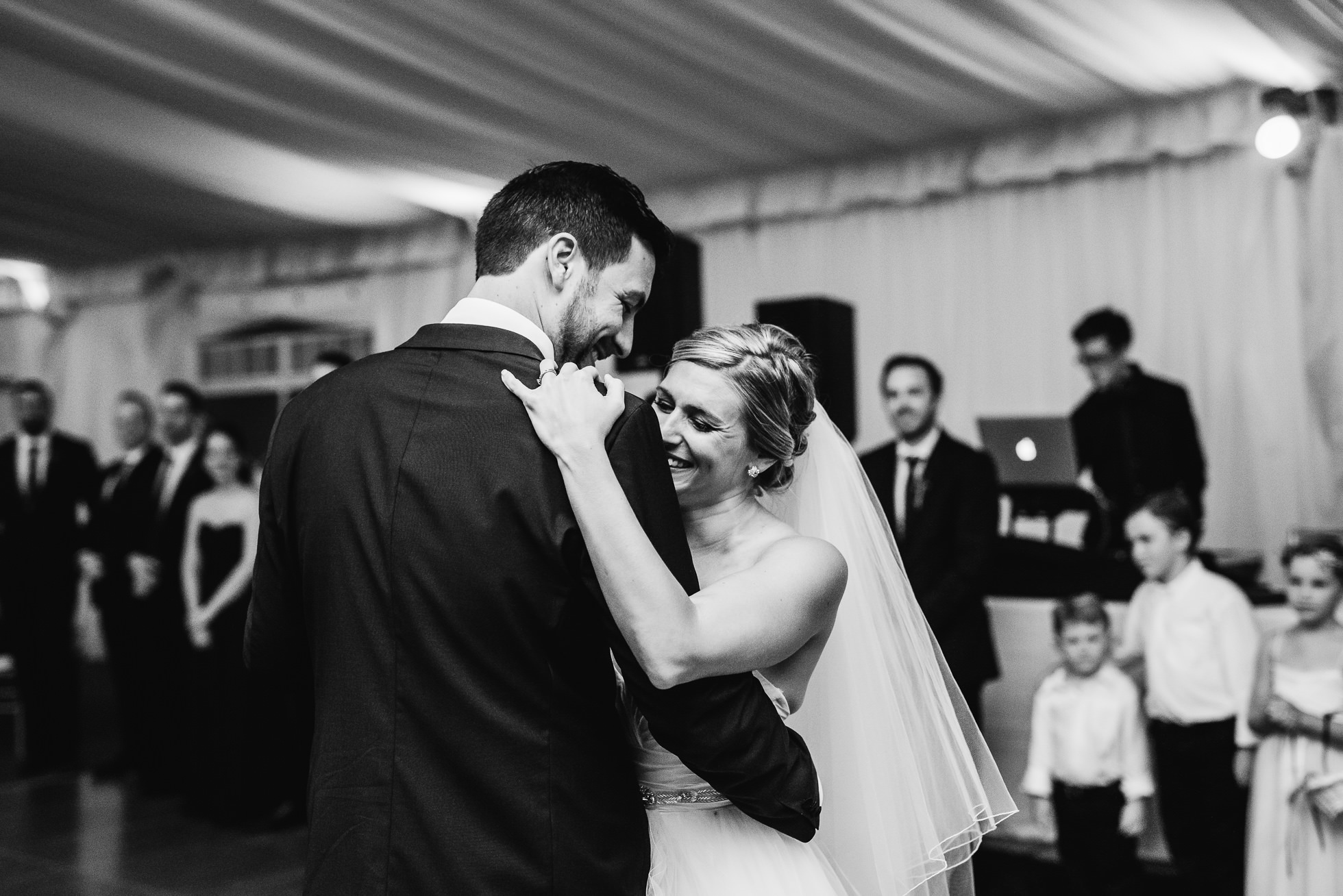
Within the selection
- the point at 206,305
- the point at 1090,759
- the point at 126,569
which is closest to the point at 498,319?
the point at 1090,759

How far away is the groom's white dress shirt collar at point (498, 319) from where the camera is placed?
1440mm

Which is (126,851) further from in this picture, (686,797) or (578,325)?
(578,325)

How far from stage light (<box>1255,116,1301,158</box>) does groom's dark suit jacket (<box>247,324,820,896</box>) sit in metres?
4.67

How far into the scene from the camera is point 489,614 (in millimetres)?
1335

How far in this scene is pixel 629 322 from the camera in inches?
60.9

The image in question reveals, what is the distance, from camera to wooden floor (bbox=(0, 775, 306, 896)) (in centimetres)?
423

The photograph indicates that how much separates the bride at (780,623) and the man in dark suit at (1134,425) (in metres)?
3.06

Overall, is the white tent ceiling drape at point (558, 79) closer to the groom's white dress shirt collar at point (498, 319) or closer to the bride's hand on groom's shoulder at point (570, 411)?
the groom's white dress shirt collar at point (498, 319)

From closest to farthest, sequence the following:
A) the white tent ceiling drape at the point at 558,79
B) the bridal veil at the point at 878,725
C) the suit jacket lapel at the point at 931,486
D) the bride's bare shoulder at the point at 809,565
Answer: the bride's bare shoulder at the point at 809,565, the bridal veil at the point at 878,725, the suit jacket lapel at the point at 931,486, the white tent ceiling drape at the point at 558,79

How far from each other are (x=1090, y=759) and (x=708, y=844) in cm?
227

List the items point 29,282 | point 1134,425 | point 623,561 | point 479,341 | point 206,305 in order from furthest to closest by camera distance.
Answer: point 29,282, point 206,305, point 1134,425, point 479,341, point 623,561

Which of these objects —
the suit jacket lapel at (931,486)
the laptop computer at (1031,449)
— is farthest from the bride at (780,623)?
the laptop computer at (1031,449)

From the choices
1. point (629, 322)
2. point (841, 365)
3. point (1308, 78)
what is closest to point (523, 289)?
point (629, 322)

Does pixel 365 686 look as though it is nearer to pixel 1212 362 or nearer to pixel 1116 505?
pixel 1116 505
